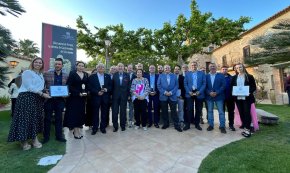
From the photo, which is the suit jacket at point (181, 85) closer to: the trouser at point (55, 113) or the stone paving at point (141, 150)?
the stone paving at point (141, 150)

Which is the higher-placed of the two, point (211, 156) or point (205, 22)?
point (205, 22)

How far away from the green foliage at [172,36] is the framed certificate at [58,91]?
12.8 meters

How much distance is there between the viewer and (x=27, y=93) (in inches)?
151

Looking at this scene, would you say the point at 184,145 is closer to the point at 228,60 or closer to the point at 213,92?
the point at 213,92

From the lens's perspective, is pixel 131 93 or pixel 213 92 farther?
pixel 131 93

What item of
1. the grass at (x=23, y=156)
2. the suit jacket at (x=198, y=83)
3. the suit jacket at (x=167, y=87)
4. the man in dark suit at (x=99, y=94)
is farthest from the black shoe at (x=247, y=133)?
the grass at (x=23, y=156)

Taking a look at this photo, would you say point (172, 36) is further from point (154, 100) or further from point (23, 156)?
point (23, 156)

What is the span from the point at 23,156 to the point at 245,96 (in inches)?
185

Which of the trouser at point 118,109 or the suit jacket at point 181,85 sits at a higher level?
the suit jacket at point 181,85

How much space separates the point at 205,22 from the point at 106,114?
1434 centimetres

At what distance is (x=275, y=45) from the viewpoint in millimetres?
3043

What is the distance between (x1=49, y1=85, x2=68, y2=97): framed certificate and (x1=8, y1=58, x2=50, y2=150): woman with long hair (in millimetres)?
155

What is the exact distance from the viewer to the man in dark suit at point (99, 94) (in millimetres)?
4949

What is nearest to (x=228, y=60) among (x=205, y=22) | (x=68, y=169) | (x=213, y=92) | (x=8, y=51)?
(x=205, y=22)
